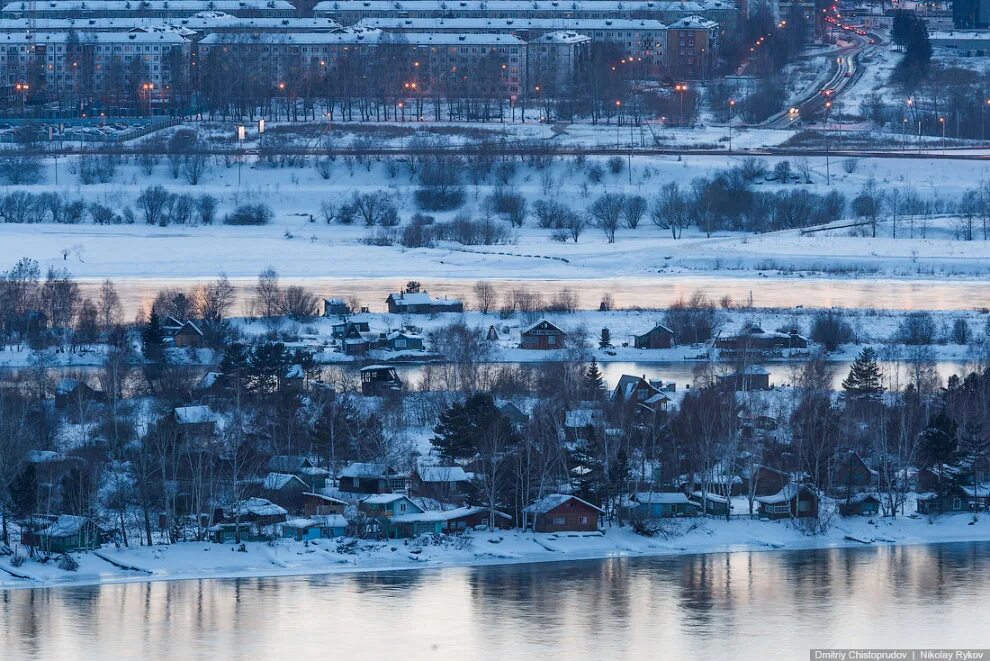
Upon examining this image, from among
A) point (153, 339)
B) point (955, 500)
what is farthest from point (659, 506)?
point (153, 339)

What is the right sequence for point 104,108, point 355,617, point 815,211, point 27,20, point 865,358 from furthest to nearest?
point 27,20
point 104,108
point 815,211
point 865,358
point 355,617

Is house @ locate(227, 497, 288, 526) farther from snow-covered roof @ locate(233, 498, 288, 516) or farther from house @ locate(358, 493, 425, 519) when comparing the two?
house @ locate(358, 493, 425, 519)

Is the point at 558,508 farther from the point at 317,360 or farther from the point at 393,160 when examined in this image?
the point at 393,160

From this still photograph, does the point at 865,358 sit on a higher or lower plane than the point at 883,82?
lower

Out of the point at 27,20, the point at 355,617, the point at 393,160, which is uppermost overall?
the point at 27,20

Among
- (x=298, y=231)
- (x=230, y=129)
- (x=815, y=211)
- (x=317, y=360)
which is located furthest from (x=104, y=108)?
(x=317, y=360)

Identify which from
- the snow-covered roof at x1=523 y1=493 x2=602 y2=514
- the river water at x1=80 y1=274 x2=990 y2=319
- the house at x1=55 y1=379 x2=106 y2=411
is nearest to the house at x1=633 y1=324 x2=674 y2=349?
the river water at x1=80 y1=274 x2=990 y2=319

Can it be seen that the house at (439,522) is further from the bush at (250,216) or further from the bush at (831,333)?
the bush at (250,216)
